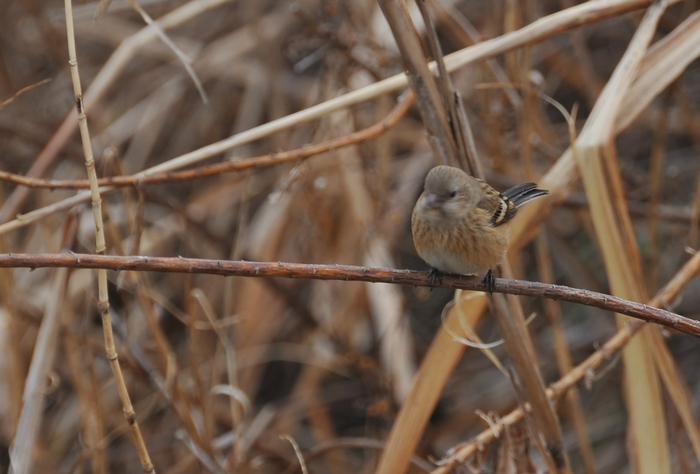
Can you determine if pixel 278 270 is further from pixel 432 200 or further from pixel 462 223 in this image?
pixel 462 223

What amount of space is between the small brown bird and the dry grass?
0.11m

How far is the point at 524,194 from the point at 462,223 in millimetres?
221

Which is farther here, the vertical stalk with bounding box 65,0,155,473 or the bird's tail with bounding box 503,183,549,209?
the bird's tail with bounding box 503,183,549,209

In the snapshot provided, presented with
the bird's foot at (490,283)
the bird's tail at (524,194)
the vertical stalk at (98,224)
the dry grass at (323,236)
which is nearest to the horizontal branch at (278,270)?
the bird's foot at (490,283)

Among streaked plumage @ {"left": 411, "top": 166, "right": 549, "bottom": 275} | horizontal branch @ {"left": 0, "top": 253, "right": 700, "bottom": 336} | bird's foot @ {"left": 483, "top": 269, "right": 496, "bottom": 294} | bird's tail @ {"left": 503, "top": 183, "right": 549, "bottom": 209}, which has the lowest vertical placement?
horizontal branch @ {"left": 0, "top": 253, "right": 700, "bottom": 336}

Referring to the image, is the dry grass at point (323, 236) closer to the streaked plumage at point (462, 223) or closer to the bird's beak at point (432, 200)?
the streaked plumage at point (462, 223)

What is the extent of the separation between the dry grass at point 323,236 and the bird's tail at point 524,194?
0.07m

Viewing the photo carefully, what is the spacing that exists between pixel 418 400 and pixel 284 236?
1.95 metres

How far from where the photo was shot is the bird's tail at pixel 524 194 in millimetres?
2236

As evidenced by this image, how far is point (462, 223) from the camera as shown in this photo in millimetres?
2330

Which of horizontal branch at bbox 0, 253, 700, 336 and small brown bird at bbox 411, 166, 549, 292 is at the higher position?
small brown bird at bbox 411, 166, 549, 292

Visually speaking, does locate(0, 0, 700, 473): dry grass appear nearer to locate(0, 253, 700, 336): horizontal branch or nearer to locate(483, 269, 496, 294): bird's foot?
locate(483, 269, 496, 294): bird's foot

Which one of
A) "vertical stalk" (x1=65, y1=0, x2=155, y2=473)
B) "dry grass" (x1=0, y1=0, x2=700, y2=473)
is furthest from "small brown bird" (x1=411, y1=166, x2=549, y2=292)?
"vertical stalk" (x1=65, y1=0, x2=155, y2=473)

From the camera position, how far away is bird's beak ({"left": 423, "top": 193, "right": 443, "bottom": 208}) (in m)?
2.23
